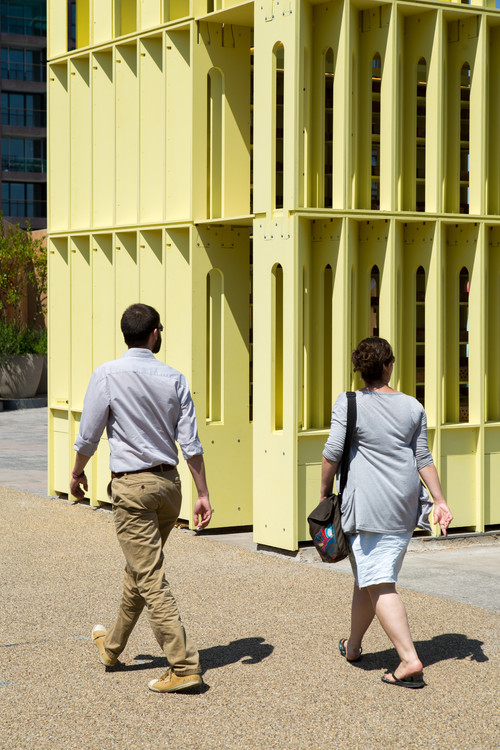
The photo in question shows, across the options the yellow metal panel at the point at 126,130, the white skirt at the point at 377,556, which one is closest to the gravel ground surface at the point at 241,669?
the white skirt at the point at 377,556

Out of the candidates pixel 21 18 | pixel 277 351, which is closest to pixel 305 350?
pixel 277 351

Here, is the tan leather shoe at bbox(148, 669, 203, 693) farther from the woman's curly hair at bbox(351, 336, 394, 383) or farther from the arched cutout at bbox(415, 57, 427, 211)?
the arched cutout at bbox(415, 57, 427, 211)

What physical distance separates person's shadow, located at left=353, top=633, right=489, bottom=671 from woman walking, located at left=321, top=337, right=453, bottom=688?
1.16 ft

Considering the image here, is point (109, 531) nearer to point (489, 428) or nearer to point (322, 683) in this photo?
point (489, 428)

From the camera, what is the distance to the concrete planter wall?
90.9ft

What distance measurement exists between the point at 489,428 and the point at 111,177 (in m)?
4.46

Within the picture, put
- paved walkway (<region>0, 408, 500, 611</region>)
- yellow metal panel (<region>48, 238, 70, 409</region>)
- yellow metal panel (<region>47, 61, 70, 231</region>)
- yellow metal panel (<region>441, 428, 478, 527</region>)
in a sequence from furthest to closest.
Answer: yellow metal panel (<region>48, 238, 70, 409</region>) → yellow metal panel (<region>47, 61, 70, 231</region>) → yellow metal panel (<region>441, 428, 478, 527</region>) → paved walkway (<region>0, 408, 500, 611</region>)

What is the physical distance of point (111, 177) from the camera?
11.4 metres

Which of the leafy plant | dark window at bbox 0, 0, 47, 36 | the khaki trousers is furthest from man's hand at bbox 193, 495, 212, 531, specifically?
dark window at bbox 0, 0, 47, 36

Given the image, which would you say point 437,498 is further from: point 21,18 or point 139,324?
point 21,18

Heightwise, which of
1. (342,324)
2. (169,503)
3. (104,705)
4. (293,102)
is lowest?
(104,705)

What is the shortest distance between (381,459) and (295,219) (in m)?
3.68

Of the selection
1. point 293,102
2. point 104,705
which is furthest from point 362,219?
point 104,705

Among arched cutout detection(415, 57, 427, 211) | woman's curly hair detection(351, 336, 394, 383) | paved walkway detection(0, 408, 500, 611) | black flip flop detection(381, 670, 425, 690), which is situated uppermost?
arched cutout detection(415, 57, 427, 211)
